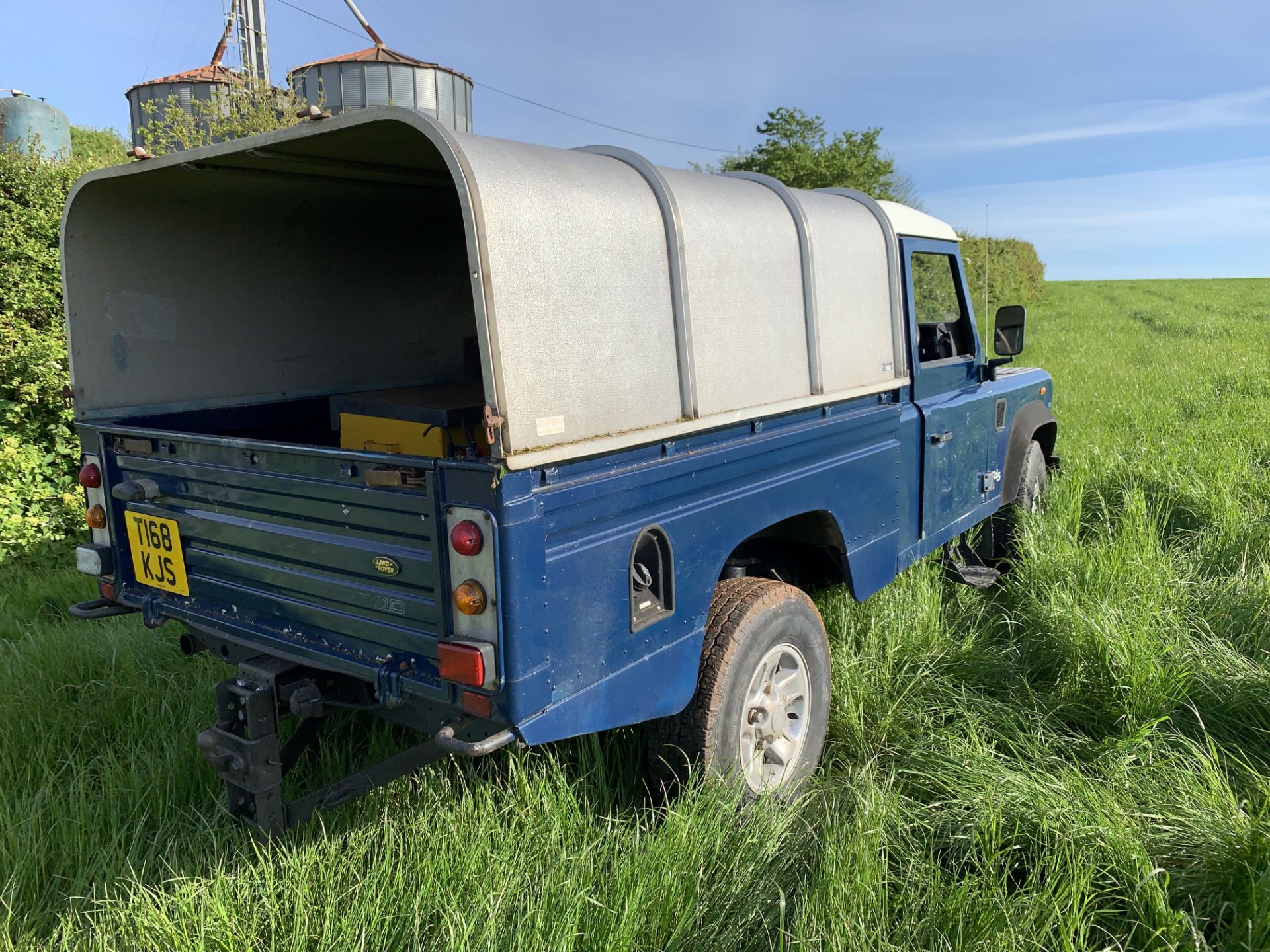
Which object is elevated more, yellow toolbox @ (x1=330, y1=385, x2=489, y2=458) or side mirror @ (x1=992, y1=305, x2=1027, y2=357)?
side mirror @ (x1=992, y1=305, x2=1027, y2=357)

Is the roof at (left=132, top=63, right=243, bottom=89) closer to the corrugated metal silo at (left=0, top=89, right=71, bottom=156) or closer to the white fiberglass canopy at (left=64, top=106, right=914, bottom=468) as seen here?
the corrugated metal silo at (left=0, top=89, right=71, bottom=156)

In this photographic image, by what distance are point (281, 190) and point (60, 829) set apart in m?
2.52

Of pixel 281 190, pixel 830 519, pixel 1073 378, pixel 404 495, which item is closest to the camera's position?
pixel 404 495

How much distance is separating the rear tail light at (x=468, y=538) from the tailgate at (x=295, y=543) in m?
0.09

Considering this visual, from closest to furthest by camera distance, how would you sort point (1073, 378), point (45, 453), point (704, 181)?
1. point (704, 181)
2. point (45, 453)
3. point (1073, 378)

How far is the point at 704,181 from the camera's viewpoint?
10.3 ft

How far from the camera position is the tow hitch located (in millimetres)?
2635

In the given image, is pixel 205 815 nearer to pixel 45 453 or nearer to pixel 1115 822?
pixel 1115 822

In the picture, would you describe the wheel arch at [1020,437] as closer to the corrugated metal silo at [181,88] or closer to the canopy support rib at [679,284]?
the canopy support rib at [679,284]

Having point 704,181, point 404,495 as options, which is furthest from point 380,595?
point 704,181

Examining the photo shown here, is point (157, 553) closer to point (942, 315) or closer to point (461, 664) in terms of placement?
point (461, 664)

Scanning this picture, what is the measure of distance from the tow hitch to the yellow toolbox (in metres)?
0.86

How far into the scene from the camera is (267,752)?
2.64 meters

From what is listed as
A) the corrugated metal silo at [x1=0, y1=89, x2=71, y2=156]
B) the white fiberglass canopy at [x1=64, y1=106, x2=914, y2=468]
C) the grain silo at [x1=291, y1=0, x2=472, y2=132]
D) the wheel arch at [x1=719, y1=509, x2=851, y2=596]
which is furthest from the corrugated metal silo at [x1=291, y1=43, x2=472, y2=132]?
the wheel arch at [x1=719, y1=509, x2=851, y2=596]
